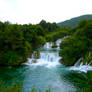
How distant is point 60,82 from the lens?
13.5 m

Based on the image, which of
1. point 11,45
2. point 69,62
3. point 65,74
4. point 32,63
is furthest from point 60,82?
point 11,45

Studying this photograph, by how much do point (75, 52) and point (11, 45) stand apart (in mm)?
10280

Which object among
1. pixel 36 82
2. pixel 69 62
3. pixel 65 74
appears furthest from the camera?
pixel 69 62

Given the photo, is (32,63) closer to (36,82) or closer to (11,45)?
(11,45)

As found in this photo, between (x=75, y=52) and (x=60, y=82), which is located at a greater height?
(x=75, y=52)

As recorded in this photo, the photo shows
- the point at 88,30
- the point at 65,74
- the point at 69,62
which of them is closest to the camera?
the point at 65,74

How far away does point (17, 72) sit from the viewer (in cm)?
1719

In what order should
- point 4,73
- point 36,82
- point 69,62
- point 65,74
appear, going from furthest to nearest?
point 69,62 → point 4,73 → point 65,74 → point 36,82

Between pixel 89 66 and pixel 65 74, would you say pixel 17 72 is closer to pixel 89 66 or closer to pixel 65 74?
pixel 65 74

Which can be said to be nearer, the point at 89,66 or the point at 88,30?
the point at 89,66

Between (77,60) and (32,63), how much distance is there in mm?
7422

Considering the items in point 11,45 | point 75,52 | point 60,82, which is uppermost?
point 11,45

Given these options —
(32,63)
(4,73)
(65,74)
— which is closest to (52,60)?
(32,63)

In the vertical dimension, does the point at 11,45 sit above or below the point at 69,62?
above
